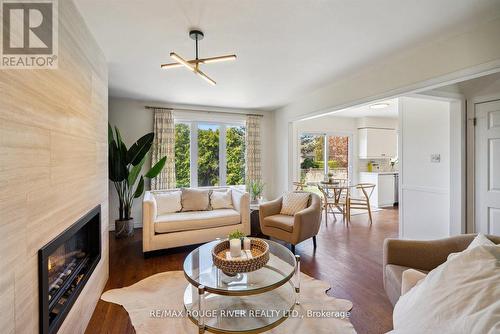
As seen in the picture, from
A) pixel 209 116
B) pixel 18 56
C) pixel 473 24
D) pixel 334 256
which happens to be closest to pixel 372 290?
pixel 334 256

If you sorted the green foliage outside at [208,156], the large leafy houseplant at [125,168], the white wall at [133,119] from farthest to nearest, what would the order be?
the green foliage outside at [208,156] → the white wall at [133,119] → the large leafy houseplant at [125,168]

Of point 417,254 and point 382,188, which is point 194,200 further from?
point 382,188

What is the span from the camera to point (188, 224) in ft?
Answer: 10.7

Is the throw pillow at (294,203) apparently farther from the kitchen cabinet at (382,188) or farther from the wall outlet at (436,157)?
the kitchen cabinet at (382,188)

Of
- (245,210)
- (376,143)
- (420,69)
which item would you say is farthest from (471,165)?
(376,143)

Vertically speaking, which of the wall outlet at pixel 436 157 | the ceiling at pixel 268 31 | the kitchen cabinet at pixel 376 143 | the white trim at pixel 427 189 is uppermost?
the ceiling at pixel 268 31

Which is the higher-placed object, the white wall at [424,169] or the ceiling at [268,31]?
the ceiling at [268,31]

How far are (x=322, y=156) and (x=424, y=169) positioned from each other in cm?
328

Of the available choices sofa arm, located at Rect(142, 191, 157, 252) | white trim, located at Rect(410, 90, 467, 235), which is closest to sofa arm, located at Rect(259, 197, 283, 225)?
sofa arm, located at Rect(142, 191, 157, 252)

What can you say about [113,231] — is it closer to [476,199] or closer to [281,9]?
[281,9]

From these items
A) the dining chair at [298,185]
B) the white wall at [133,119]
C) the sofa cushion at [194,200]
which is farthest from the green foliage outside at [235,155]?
the sofa cushion at [194,200]

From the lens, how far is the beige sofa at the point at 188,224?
3068 mm

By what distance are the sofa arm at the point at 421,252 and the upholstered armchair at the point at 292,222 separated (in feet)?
4.14

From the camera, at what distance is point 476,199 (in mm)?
2967
